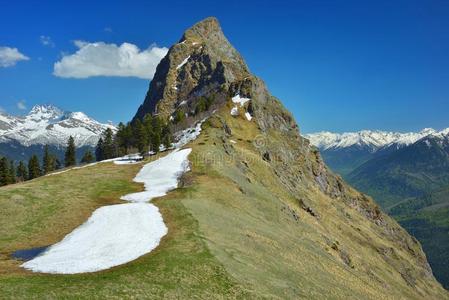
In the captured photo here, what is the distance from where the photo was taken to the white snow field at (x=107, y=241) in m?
34.7

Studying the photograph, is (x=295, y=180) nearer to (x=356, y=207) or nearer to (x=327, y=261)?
(x=356, y=207)

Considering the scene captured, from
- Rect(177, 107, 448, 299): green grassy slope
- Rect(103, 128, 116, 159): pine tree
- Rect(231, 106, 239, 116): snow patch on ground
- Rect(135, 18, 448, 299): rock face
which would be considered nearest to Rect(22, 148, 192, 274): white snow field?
Rect(177, 107, 448, 299): green grassy slope

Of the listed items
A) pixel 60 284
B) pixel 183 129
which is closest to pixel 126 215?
pixel 60 284

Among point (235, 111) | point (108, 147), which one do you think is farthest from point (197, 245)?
point (235, 111)

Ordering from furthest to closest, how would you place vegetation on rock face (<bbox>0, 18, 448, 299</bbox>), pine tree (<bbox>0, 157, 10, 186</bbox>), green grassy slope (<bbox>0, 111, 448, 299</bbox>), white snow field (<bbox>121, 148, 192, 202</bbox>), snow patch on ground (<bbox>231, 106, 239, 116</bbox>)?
snow patch on ground (<bbox>231, 106, 239, 116</bbox>)
pine tree (<bbox>0, 157, 10, 186</bbox>)
white snow field (<bbox>121, 148, 192, 202</bbox>)
vegetation on rock face (<bbox>0, 18, 448, 299</bbox>)
green grassy slope (<bbox>0, 111, 448, 299</bbox>)

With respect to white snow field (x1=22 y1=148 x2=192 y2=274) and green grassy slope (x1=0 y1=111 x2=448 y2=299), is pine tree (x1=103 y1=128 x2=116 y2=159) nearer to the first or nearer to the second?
green grassy slope (x1=0 y1=111 x2=448 y2=299)

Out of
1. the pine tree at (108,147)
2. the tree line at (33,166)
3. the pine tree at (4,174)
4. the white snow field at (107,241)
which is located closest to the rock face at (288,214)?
the white snow field at (107,241)

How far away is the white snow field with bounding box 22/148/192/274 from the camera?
114ft

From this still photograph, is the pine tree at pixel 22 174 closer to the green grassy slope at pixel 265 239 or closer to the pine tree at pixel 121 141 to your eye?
the pine tree at pixel 121 141

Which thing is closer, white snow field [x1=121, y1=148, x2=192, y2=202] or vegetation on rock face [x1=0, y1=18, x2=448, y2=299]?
vegetation on rock face [x1=0, y1=18, x2=448, y2=299]

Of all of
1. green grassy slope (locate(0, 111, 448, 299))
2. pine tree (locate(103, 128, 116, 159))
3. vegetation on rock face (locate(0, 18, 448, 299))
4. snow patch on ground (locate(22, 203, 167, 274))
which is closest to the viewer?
green grassy slope (locate(0, 111, 448, 299))

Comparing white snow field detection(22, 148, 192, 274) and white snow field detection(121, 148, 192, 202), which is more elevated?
white snow field detection(121, 148, 192, 202)

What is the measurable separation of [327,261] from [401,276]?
87642mm

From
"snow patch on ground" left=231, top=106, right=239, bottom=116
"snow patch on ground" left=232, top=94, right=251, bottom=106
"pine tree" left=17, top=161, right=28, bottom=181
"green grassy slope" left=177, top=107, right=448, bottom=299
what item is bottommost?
"green grassy slope" left=177, top=107, right=448, bottom=299
